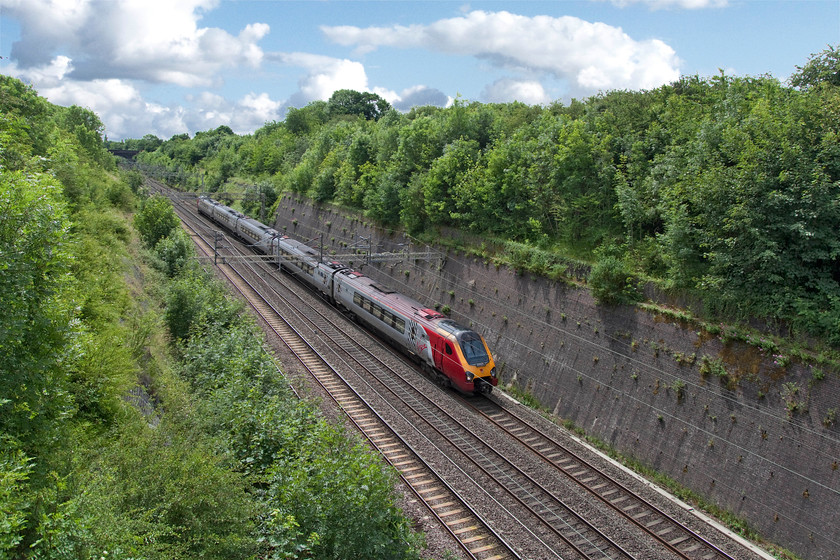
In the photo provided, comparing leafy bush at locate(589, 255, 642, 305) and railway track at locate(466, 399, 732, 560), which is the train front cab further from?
leafy bush at locate(589, 255, 642, 305)

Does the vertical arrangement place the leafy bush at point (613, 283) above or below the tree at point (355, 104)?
below

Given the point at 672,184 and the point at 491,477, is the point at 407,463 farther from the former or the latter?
the point at 672,184

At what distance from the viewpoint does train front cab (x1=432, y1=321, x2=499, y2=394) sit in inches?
819

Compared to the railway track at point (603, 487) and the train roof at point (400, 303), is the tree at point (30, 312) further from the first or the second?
the train roof at point (400, 303)

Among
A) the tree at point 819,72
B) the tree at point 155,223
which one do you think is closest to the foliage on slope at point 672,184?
the tree at point 819,72

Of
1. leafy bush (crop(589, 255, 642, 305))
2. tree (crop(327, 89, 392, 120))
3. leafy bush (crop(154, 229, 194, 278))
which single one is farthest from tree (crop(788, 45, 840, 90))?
tree (crop(327, 89, 392, 120))

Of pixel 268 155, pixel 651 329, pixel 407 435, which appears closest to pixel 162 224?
pixel 407 435

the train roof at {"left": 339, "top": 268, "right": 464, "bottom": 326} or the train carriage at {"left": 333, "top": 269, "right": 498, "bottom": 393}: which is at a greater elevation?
the train roof at {"left": 339, "top": 268, "right": 464, "bottom": 326}

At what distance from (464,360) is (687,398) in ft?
25.3

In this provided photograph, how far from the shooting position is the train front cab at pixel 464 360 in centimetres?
2081

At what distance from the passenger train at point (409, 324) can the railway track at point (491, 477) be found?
43.9 inches

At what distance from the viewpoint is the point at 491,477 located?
15.9 metres

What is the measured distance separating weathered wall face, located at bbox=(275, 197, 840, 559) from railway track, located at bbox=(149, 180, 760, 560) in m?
2.19

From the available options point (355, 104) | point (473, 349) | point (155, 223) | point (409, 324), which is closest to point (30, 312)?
point (473, 349)
